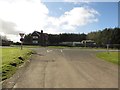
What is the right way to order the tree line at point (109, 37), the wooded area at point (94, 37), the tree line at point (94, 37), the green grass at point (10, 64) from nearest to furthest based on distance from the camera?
the green grass at point (10, 64)
the tree line at point (109, 37)
the wooded area at point (94, 37)
the tree line at point (94, 37)

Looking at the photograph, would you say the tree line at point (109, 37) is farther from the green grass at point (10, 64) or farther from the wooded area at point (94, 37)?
the green grass at point (10, 64)

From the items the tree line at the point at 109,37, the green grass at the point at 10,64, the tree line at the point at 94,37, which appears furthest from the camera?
the tree line at the point at 94,37

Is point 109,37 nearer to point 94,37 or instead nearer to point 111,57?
point 94,37

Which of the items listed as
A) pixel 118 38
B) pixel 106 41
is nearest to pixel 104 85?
pixel 118 38

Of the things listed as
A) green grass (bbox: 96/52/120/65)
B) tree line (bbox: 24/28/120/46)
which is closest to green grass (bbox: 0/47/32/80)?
green grass (bbox: 96/52/120/65)

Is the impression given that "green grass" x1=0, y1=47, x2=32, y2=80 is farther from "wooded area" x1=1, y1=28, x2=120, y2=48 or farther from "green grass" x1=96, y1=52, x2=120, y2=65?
"wooded area" x1=1, y1=28, x2=120, y2=48

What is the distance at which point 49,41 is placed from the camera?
147 m

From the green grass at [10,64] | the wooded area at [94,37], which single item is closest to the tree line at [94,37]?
the wooded area at [94,37]

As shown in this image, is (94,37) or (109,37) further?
(94,37)

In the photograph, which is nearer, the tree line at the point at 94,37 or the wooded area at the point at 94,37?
the wooded area at the point at 94,37

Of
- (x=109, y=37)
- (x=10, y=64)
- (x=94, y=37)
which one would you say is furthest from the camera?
(x=94, y=37)

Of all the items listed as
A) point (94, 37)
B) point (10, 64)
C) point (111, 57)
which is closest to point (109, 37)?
point (94, 37)

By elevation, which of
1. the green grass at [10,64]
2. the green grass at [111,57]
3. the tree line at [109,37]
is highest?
the tree line at [109,37]

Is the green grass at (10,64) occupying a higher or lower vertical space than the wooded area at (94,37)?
lower
